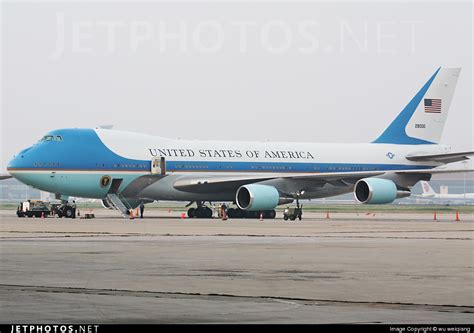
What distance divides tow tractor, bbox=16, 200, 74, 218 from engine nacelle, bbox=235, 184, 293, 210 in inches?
391

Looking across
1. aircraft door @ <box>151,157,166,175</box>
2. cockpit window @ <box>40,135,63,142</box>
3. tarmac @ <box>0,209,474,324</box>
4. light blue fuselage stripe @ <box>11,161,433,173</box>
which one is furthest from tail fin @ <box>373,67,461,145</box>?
tarmac @ <box>0,209,474,324</box>

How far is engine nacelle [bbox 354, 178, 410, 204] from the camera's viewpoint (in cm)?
6041

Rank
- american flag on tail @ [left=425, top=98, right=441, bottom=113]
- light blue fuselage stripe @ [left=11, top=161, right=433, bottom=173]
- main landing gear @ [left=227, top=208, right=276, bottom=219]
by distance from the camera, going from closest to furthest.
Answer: light blue fuselage stripe @ [left=11, top=161, right=433, bottom=173] < main landing gear @ [left=227, top=208, right=276, bottom=219] < american flag on tail @ [left=425, top=98, right=441, bottom=113]

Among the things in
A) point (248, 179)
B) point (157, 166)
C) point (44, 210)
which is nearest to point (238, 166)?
point (248, 179)

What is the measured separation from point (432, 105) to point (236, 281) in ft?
182

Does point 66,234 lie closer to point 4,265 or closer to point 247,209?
point 4,265

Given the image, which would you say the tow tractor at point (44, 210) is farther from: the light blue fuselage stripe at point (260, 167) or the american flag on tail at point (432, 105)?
the american flag on tail at point (432, 105)

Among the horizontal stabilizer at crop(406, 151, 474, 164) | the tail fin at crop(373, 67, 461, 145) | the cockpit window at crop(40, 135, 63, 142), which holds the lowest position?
the horizontal stabilizer at crop(406, 151, 474, 164)

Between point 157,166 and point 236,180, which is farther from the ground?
point 157,166

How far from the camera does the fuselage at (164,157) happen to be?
58469 millimetres

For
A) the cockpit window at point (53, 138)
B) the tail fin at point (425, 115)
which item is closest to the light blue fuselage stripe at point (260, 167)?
the cockpit window at point (53, 138)

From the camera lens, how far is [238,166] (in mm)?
63781

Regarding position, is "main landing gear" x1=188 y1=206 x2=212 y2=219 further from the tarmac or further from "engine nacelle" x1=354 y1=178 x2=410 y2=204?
the tarmac

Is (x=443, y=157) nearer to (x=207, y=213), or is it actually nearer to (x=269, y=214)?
(x=269, y=214)
